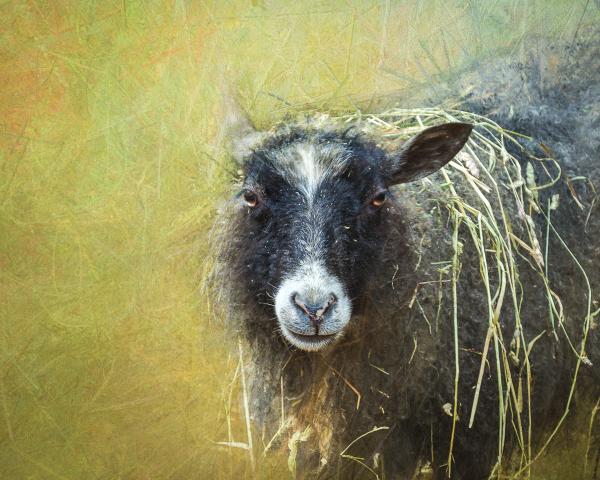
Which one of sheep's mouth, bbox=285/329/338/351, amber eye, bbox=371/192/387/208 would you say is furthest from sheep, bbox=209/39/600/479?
sheep's mouth, bbox=285/329/338/351

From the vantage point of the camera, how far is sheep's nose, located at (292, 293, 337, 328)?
215cm

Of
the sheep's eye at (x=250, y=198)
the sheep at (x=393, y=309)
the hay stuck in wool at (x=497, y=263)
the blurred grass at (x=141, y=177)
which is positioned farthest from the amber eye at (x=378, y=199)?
the blurred grass at (x=141, y=177)

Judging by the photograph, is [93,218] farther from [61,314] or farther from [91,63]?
[91,63]

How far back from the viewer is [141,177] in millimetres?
2863

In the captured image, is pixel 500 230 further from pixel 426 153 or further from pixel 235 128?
pixel 235 128

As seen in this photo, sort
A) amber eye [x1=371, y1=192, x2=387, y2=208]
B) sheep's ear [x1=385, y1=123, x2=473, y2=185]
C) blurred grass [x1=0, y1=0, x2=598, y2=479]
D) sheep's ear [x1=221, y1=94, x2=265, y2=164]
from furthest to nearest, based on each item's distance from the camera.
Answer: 1. sheep's ear [x1=221, y1=94, x2=265, y2=164]
2. blurred grass [x1=0, y1=0, x2=598, y2=479]
3. amber eye [x1=371, y1=192, x2=387, y2=208]
4. sheep's ear [x1=385, y1=123, x2=473, y2=185]

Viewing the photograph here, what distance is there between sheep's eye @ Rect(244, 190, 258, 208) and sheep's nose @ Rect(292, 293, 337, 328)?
0.49 meters

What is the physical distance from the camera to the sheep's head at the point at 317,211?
226cm

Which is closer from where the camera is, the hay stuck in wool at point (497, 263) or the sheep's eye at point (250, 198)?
the sheep's eye at point (250, 198)

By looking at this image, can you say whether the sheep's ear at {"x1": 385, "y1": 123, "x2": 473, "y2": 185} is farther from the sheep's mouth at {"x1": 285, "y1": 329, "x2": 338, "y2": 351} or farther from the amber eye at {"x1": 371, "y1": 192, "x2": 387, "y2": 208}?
the sheep's mouth at {"x1": 285, "y1": 329, "x2": 338, "y2": 351}

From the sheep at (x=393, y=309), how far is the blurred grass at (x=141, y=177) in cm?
20

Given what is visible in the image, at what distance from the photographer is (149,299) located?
2.89 meters

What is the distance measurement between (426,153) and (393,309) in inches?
24.1

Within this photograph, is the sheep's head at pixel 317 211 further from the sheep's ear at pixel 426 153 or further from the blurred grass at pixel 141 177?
the blurred grass at pixel 141 177
